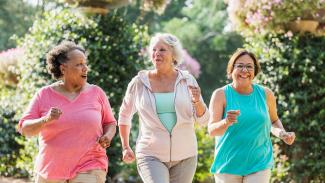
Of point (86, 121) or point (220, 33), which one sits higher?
point (220, 33)

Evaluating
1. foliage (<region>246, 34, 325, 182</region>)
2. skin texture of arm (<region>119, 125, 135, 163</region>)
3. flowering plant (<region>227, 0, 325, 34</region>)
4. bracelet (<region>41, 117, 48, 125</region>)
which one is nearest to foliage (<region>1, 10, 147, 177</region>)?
flowering plant (<region>227, 0, 325, 34</region>)

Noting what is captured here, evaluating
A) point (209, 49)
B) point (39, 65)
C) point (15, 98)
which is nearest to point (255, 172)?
point (39, 65)

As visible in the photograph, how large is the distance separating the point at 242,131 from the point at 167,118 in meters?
0.56

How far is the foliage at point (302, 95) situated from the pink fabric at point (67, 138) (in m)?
4.61

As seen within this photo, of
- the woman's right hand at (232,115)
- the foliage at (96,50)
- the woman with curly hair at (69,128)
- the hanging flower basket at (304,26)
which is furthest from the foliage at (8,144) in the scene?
the woman's right hand at (232,115)

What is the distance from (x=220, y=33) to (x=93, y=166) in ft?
69.9

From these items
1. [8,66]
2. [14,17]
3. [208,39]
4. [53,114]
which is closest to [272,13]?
[8,66]

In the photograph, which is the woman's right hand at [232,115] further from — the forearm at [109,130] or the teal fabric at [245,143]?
the forearm at [109,130]

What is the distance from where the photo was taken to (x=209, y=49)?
25.7 meters

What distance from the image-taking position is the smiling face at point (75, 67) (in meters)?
4.89

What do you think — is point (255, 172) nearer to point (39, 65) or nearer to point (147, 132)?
point (147, 132)

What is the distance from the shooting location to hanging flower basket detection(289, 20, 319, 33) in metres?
9.09

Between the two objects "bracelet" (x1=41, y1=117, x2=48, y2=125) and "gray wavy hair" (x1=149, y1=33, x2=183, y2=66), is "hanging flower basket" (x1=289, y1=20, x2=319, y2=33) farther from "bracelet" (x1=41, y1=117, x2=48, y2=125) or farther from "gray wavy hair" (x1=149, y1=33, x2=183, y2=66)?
"bracelet" (x1=41, y1=117, x2=48, y2=125)

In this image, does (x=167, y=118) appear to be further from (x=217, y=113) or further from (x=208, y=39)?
(x=208, y=39)
